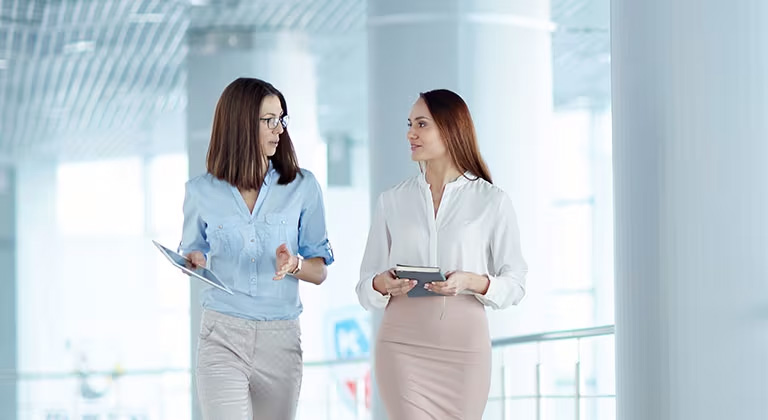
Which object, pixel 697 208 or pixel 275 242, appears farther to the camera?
pixel 275 242

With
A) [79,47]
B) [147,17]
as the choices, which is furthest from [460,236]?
[79,47]

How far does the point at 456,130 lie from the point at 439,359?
0.64 meters

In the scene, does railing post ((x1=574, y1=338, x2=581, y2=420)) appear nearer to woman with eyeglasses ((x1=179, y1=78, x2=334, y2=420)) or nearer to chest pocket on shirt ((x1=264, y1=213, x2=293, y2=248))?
woman with eyeglasses ((x1=179, y1=78, x2=334, y2=420))

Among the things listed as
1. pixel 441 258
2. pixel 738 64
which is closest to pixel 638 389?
pixel 441 258

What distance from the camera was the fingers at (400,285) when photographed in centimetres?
293

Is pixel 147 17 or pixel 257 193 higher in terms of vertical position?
pixel 147 17

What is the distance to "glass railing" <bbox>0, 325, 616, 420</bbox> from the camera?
18.3ft

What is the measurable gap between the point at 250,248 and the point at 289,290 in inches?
6.4

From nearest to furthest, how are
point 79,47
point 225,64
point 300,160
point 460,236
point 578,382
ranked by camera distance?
point 460,236, point 578,382, point 225,64, point 300,160, point 79,47

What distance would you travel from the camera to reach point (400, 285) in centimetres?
295

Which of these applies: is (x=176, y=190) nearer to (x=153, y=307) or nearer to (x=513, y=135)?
(x=153, y=307)

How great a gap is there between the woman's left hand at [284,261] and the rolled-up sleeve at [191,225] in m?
0.28

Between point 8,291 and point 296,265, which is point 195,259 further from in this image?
point 8,291

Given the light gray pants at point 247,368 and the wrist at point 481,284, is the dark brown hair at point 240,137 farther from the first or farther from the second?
the wrist at point 481,284
